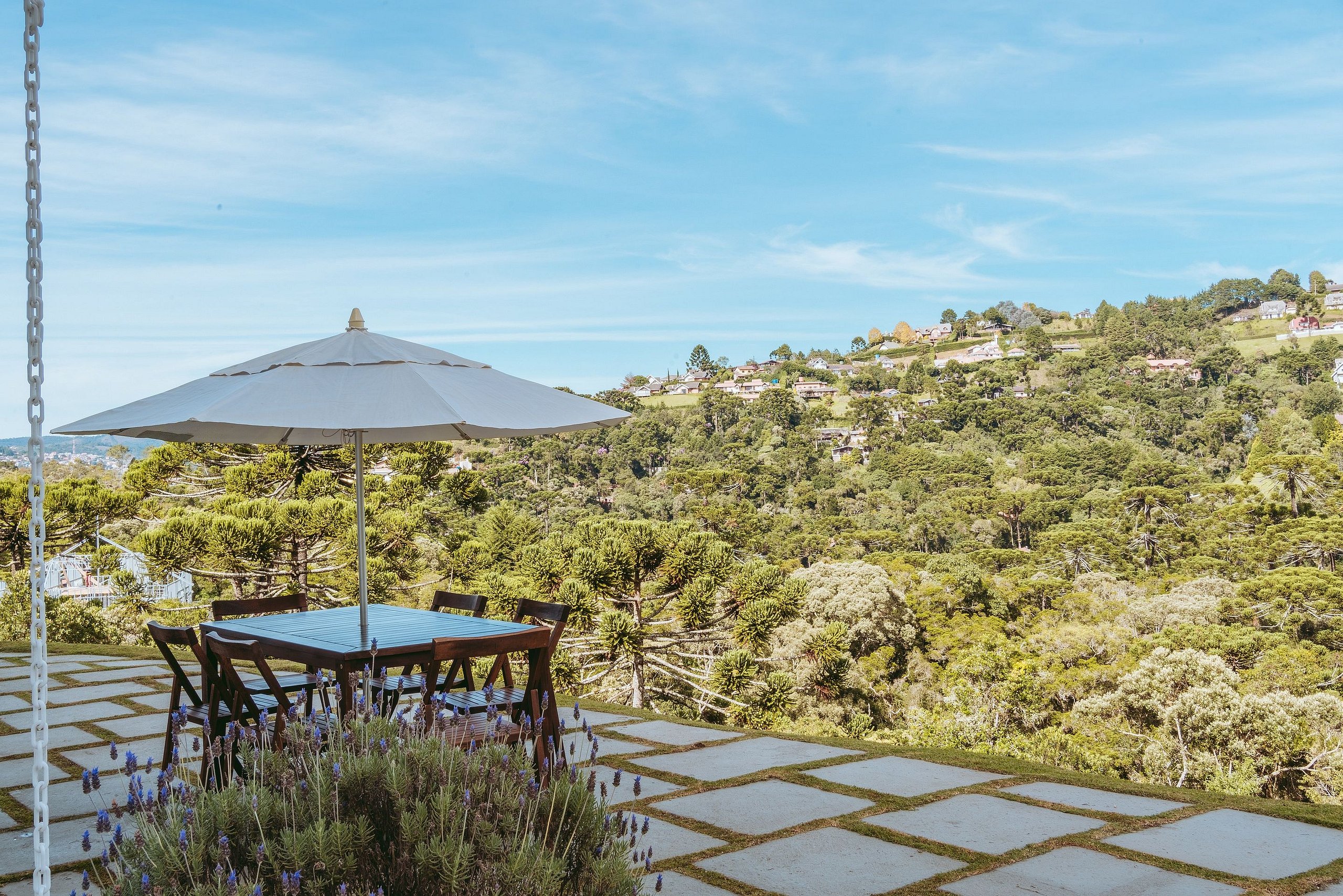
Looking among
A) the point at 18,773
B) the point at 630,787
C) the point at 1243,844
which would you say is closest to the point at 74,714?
the point at 18,773

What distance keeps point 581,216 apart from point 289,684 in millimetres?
48181

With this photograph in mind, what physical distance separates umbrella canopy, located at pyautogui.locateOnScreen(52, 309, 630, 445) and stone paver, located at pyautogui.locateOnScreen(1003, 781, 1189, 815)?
192 centimetres

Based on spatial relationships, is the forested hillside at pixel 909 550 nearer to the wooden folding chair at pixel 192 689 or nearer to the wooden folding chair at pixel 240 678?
the wooden folding chair at pixel 192 689

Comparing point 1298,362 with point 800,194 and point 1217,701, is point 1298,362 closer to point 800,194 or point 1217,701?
point 800,194

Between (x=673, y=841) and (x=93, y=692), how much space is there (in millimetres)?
3700

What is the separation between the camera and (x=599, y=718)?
15.3 ft

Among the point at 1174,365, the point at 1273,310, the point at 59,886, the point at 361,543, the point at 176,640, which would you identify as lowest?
the point at 59,886

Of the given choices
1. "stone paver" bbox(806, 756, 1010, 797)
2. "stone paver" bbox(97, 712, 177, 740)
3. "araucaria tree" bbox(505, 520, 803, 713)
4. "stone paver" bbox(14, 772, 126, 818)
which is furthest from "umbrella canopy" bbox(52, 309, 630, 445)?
"araucaria tree" bbox(505, 520, 803, 713)

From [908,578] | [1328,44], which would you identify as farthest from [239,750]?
[1328,44]

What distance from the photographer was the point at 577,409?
353cm

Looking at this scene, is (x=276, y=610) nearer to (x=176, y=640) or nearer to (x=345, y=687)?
(x=176, y=640)

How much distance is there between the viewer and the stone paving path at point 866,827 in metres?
2.48

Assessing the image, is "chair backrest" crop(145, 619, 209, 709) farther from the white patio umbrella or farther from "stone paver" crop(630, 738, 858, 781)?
"stone paver" crop(630, 738, 858, 781)

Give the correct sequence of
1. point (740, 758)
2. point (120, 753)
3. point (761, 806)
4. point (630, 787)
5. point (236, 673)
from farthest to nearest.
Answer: point (740, 758) → point (120, 753) → point (630, 787) → point (761, 806) → point (236, 673)
